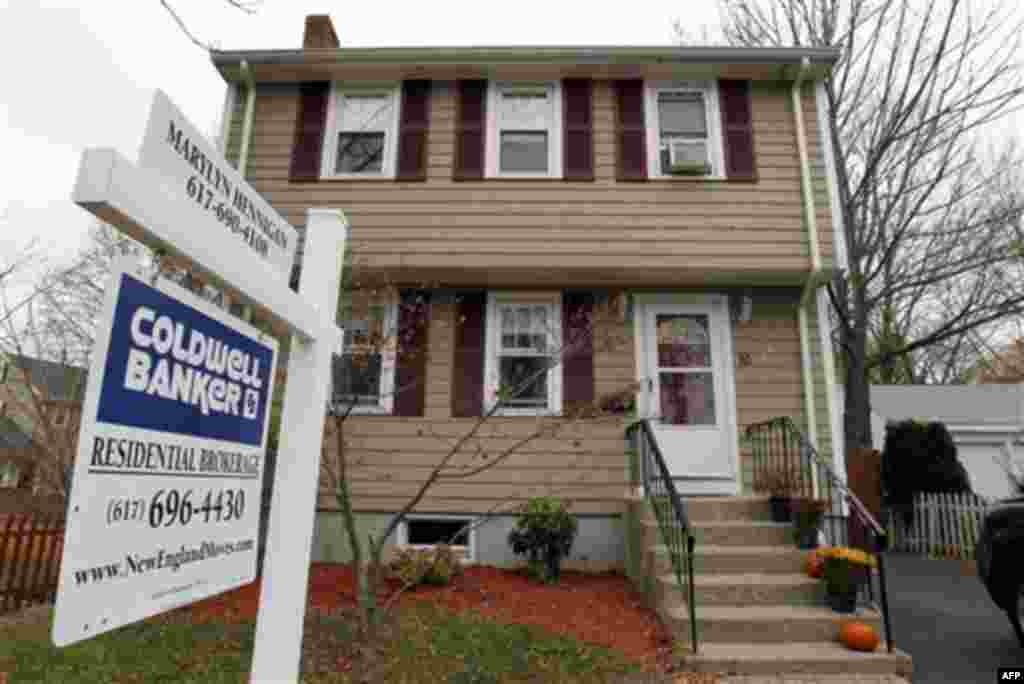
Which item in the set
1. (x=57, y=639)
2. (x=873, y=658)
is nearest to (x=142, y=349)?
(x=57, y=639)

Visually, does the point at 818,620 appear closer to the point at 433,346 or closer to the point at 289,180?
the point at 433,346

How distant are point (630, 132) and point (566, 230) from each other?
164 centimetres

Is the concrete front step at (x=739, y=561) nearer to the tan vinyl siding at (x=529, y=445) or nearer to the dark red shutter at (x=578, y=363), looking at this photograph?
the tan vinyl siding at (x=529, y=445)

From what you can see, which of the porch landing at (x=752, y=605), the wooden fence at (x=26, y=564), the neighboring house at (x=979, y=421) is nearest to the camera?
the porch landing at (x=752, y=605)

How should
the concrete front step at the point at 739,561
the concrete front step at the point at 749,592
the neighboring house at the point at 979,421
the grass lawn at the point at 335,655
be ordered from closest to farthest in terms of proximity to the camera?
1. the grass lawn at the point at 335,655
2. the concrete front step at the point at 749,592
3. the concrete front step at the point at 739,561
4. the neighboring house at the point at 979,421

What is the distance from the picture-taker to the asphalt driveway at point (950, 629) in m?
4.19

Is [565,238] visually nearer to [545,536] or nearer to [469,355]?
[469,355]

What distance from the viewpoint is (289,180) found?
7.39 meters

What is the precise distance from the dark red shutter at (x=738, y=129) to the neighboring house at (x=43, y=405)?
27.2 ft

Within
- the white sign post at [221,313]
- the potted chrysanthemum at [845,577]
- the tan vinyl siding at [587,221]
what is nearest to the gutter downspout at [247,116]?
the tan vinyl siding at [587,221]

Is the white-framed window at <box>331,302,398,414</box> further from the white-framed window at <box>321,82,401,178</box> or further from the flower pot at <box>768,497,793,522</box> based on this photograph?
the flower pot at <box>768,497,793,522</box>

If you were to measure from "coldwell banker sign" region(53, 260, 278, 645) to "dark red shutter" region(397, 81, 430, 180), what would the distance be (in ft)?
20.8

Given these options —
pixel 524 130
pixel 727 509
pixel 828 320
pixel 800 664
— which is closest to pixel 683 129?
pixel 524 130

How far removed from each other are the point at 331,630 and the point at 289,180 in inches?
213
